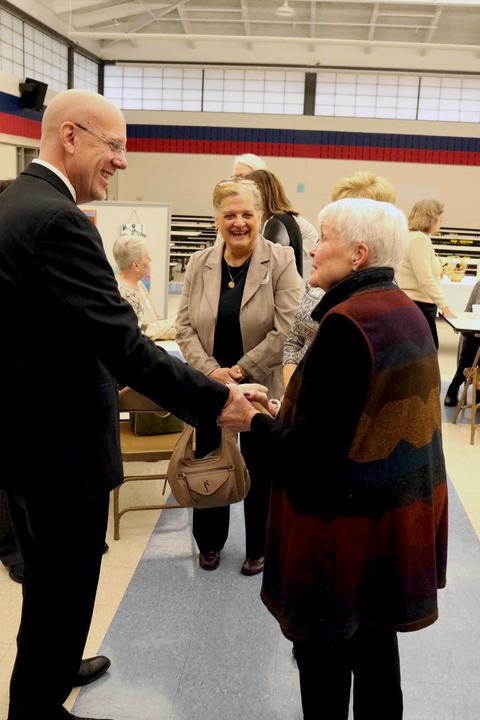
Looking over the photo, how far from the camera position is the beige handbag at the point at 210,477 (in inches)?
111

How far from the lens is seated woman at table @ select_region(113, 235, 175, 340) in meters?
4.08

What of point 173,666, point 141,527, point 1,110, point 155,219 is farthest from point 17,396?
point 1,110

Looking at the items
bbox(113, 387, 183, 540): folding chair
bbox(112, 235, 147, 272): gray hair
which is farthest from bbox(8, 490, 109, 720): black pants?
bbox(112, 235, 147, 272): gray hair

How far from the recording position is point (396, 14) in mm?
13680

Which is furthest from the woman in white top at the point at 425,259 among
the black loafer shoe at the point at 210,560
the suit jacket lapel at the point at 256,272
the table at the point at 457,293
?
the table at the point at 457,293

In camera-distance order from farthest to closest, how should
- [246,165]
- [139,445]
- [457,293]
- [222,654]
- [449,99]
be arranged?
[449,99]
[457,293]
[246,165]
[139,445]
[222,654]

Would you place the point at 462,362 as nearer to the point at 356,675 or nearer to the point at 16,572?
the point at 16,572

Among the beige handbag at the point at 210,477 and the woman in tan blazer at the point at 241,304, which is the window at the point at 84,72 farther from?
the beige handbag at the point at 210,477

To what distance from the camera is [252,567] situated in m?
3.12

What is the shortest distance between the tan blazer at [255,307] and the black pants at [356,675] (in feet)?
4.34

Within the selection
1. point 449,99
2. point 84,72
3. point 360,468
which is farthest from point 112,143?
point 449,99

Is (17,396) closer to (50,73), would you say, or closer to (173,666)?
(173,666)

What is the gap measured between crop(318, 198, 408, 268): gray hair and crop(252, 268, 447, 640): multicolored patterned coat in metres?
0.05

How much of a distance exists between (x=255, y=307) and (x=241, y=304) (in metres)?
0.06
